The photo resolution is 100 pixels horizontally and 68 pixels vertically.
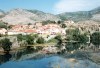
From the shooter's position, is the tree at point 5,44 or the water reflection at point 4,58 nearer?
the water reflection at point 4,58

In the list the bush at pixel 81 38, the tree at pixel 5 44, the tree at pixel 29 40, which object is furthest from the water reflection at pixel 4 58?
the bush at pixel 81 38

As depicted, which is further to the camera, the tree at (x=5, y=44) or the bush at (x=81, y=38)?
the bush at (x=81, y=38)

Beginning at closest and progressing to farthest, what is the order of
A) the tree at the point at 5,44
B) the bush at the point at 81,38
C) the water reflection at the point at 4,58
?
the water reflection at the point at 4,58 < the tree at the point at 5,44 < the bush at the point at 81,38

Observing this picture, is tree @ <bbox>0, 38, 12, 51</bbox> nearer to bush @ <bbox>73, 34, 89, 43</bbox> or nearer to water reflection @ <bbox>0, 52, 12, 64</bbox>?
water reflection @ <bbox>0, 52, 12, 64</bbox>

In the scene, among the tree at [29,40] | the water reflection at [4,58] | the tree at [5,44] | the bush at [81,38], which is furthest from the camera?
the bush at [81,38]

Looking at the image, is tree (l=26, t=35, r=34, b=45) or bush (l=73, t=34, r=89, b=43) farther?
bush (l=73, t=34, r=89, b=43)

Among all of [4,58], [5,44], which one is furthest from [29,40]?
[4,58]

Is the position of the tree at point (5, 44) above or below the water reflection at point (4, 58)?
above

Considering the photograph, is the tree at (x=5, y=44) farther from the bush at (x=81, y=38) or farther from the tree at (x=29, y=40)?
the bush at (x=81, y=38)

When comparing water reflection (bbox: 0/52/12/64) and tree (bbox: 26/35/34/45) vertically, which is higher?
tree (bbox: 26/35/34/45)

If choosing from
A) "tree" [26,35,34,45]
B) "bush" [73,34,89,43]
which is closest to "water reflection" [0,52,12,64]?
"tree" [26,35,34,45]

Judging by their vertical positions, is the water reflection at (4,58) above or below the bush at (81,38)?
below

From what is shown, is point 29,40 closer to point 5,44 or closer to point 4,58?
point 5,44

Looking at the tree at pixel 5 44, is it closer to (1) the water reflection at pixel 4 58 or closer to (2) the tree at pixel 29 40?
(1) the water reflection at pixel 4 58
